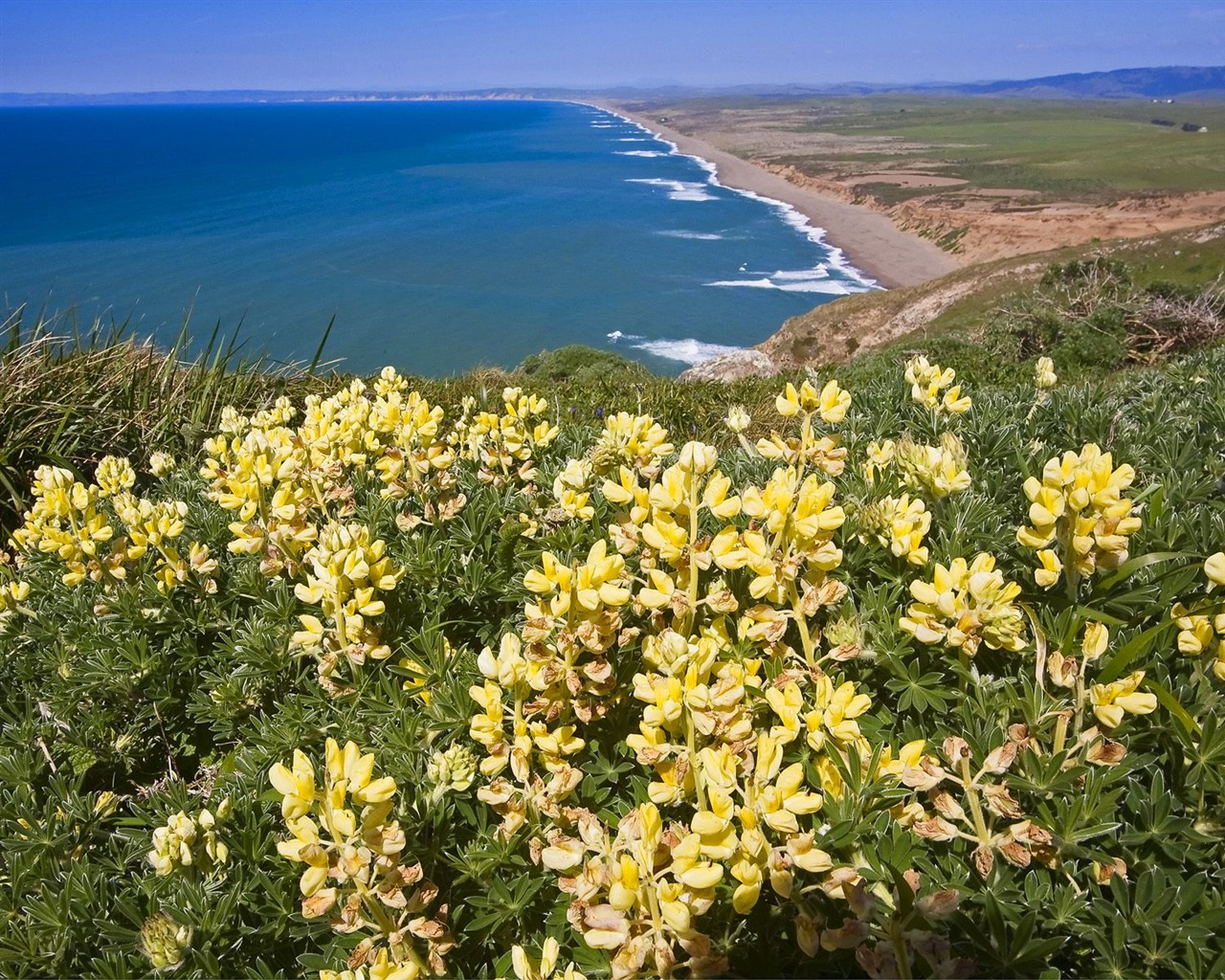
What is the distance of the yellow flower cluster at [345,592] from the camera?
1.73 metres

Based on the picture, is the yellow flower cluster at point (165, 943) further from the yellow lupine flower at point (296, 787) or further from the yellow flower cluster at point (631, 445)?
the yellow flower cluster at point (631, 445)

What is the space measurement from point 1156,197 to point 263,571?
228 ft

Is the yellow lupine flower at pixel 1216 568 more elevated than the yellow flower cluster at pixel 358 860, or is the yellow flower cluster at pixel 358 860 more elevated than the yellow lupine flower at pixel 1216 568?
the yellow lupine flower at pixel 1216 568

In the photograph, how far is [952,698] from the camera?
5.15ft

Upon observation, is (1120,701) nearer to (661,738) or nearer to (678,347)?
(661,738)

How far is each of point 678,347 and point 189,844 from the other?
36.7m

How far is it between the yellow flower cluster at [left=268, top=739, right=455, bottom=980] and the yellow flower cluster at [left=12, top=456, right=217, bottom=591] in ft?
4.45

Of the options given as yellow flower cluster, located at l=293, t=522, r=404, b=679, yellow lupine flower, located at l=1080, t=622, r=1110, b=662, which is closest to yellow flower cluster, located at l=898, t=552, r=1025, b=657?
yellow lupine flower, located at l=1080, t=622, r=1110, b=662

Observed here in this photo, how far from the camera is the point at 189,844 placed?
1.48 meters

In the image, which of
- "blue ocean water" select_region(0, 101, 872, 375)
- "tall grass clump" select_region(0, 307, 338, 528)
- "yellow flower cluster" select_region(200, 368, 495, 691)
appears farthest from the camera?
"blue ocean water" select_region(0, 101, 872, 375)

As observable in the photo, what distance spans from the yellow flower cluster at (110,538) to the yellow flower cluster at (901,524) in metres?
1.91

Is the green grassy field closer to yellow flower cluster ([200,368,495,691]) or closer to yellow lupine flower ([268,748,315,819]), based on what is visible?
yellow flower cluster ([200,368,495,691])

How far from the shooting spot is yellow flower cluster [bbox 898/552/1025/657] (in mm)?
1353

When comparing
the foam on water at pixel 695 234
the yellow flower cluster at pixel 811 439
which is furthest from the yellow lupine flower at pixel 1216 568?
the foam on water at pixel 695 234
